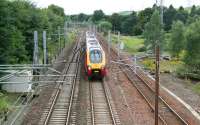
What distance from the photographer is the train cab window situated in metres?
41.7

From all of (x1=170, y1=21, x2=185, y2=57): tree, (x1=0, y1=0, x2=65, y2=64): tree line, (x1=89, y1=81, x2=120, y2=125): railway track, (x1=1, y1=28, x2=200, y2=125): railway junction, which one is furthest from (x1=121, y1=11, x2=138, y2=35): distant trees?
(x1=89, y1=81, x2=120, y2=125): railway track

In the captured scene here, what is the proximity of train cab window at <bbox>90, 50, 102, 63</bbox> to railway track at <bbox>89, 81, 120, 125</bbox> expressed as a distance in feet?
9.64

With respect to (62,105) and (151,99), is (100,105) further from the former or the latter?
(151,99)

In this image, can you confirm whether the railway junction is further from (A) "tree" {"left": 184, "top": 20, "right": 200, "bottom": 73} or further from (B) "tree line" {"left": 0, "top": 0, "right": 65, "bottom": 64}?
(A) "tree" {"left": 184, "top": 20, "right": 200, "bottom": 73}

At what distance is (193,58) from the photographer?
182 ft

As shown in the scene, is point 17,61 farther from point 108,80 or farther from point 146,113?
point 146,113

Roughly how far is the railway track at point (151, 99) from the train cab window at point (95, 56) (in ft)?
13.2

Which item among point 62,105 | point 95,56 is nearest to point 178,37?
point 95,56

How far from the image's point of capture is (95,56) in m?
41.9

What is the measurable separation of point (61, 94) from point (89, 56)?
689 centimetres

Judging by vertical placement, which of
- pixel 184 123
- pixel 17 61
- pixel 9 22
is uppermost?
pixel 9 22

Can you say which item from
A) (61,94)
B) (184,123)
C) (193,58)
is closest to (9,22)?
(61,94)

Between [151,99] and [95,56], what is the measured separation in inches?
361

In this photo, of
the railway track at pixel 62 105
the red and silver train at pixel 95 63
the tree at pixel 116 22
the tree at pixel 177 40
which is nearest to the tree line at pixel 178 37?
the tree at pixel 177 40
